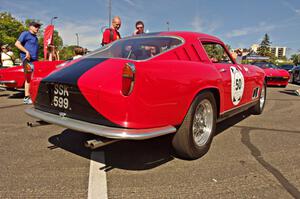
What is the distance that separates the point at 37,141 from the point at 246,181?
267cm

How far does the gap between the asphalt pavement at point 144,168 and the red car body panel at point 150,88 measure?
54 cm

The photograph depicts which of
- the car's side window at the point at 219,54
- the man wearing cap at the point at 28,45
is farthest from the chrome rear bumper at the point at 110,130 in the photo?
the man wearing cap at the point at 28,45

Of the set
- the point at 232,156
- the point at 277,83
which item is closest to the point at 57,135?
the point at 232,156

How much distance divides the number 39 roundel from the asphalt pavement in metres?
0.58

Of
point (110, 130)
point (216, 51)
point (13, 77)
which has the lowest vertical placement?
point (110, 130)

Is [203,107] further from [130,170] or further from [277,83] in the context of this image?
[277,83]

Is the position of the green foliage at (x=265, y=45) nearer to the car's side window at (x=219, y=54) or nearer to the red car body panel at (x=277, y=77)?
the red car body panel at (x=277, y=77)

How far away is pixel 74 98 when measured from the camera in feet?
7.47

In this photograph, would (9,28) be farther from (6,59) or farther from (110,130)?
(110,130)

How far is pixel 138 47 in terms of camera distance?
2854 millimetres

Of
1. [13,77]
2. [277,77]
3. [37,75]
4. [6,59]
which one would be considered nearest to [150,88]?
[37,75]

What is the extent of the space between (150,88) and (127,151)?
118 centimetres

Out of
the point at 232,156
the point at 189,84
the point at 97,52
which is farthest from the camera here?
the point at 97,52

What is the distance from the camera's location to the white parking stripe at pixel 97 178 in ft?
6.52
